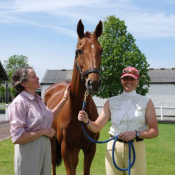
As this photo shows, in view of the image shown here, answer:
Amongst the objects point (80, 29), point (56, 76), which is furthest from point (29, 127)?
point (56, 76)

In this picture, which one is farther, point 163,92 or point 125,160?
point 163,92

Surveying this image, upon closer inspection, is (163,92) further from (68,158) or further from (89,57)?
(89,57)

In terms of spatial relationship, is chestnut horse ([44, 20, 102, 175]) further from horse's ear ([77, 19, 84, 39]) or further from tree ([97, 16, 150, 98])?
tree ([97, 16, 150, 98])

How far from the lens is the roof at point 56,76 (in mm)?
33938

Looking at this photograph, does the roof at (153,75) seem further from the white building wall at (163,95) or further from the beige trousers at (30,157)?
the beige trousers at (30,157)

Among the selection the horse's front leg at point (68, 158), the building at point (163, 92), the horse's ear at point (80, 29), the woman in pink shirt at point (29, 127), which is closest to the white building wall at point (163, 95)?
the building at point (163, 92)

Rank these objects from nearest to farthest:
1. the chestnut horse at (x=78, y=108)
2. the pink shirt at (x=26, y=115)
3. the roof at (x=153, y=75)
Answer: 1. the pink shirt at (x=26, y=115)
2. the chestnut horse at (x=78, y=108)
3. the roof at (x=153, y=75)

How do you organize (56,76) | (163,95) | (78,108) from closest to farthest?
(78,108), (163,95), (56,76)

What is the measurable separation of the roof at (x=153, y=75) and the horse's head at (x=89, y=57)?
27774 mm

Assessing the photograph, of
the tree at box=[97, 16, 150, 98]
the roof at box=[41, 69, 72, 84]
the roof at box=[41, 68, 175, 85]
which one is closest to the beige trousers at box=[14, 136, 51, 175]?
the tree at box=[97, 16, 150, 98]

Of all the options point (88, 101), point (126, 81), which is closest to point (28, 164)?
point (126, 81)

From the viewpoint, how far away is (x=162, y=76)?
32000 mm

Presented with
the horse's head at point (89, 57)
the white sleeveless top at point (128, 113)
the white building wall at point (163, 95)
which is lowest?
the white building wall at point (163, 95)

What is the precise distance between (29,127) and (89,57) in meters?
1.17
